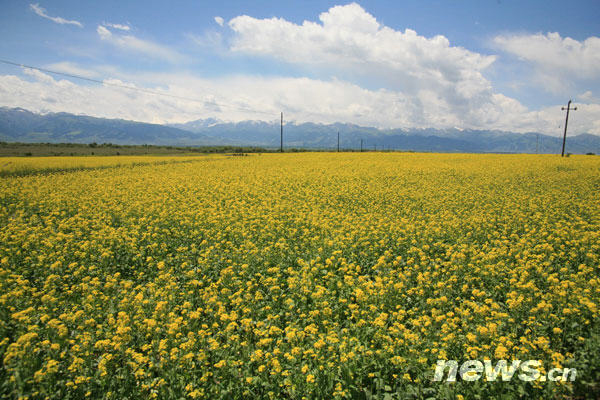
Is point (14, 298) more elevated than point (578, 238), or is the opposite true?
point (578, 238)

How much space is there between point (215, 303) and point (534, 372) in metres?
5.45

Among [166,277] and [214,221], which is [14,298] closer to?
[166,277]

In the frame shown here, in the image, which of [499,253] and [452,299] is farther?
[499,253]

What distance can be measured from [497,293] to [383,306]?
283 centimetres

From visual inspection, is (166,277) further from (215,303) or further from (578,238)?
(578,238)

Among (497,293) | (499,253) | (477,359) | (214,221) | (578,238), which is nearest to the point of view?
(477,359)

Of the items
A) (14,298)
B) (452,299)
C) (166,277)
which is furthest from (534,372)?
(14,298)

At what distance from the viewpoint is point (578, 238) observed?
9.22 metres

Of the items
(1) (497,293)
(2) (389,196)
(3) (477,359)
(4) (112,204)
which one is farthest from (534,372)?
(4) (112,204)

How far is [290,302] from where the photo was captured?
19.1 ft

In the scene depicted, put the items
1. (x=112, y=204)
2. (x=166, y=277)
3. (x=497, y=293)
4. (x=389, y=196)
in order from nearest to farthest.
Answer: (x=497, y=293) → (x=166, y=277) → (x=112, y=204) → (x=389, y=196)

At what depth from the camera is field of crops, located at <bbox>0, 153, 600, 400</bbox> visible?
4188mm

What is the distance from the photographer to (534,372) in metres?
4.16

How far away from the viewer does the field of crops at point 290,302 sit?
4.19m
